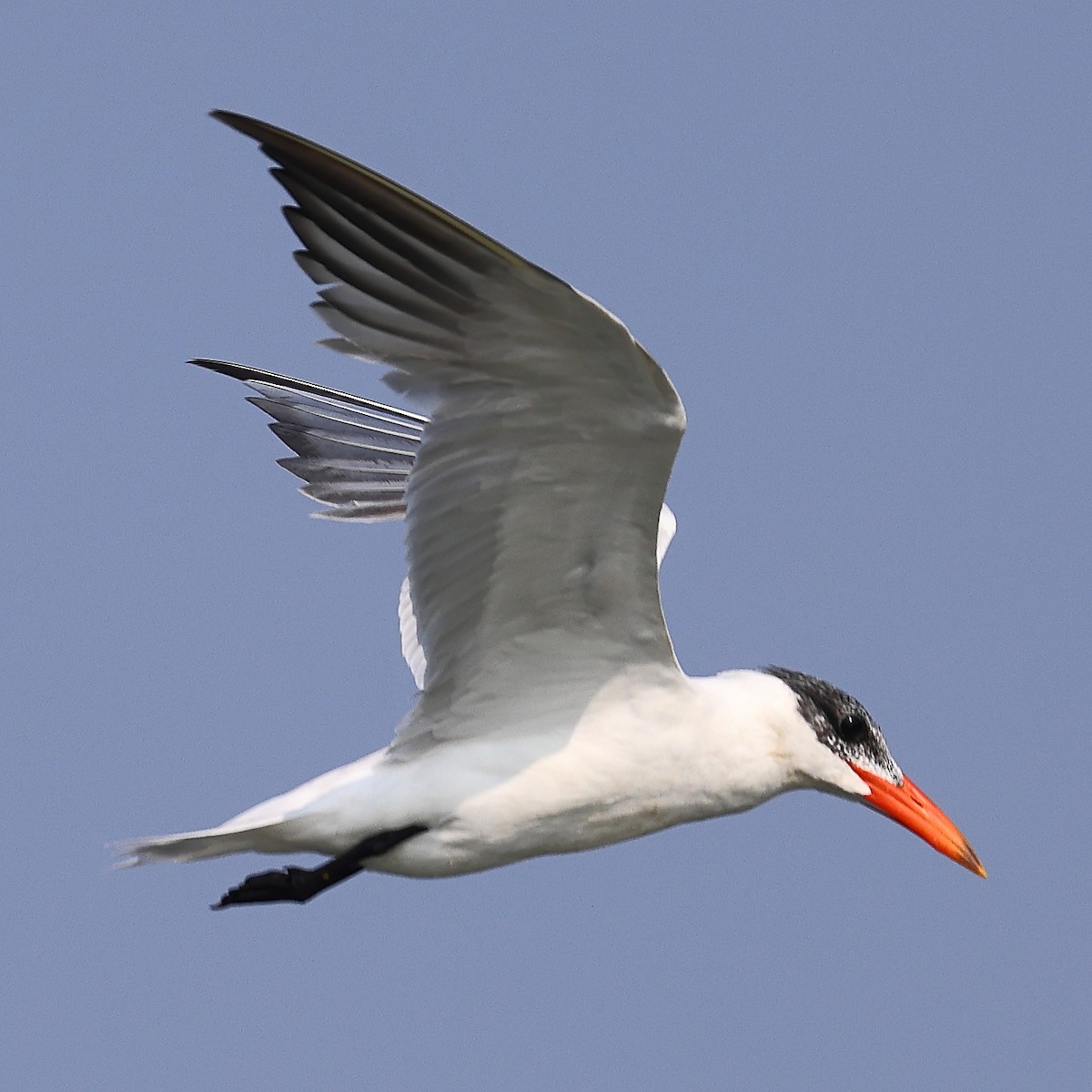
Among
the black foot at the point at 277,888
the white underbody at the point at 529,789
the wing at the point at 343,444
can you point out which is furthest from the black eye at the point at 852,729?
the black foot at the point at 277,888

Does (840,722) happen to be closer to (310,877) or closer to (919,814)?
(919,814)

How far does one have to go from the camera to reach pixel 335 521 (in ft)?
28.9

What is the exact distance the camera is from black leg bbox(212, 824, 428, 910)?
6789 mm

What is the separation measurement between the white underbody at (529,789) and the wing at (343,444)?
1.78 metres

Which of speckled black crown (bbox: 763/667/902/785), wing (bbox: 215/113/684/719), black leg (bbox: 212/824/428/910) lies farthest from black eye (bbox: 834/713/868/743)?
black leg (bbox: 212/824/428/910)

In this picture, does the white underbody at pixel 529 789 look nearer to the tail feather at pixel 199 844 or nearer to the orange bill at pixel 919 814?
the tail feather at pixel 199 844

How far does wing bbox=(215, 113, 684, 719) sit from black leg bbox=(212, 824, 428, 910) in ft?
1.90

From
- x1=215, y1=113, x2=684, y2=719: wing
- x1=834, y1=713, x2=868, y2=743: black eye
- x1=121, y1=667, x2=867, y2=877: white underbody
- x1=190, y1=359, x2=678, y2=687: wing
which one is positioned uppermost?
x1=190, y1=359, x2=678, y2=687: wing

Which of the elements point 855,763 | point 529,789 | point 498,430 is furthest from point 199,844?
point 855,763

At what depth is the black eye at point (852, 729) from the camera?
7629mm

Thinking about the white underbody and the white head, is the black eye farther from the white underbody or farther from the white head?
the white underbody

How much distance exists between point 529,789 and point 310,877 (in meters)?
0.89

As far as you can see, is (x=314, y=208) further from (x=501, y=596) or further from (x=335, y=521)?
(x=335, y=521)

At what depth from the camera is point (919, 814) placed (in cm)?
795
